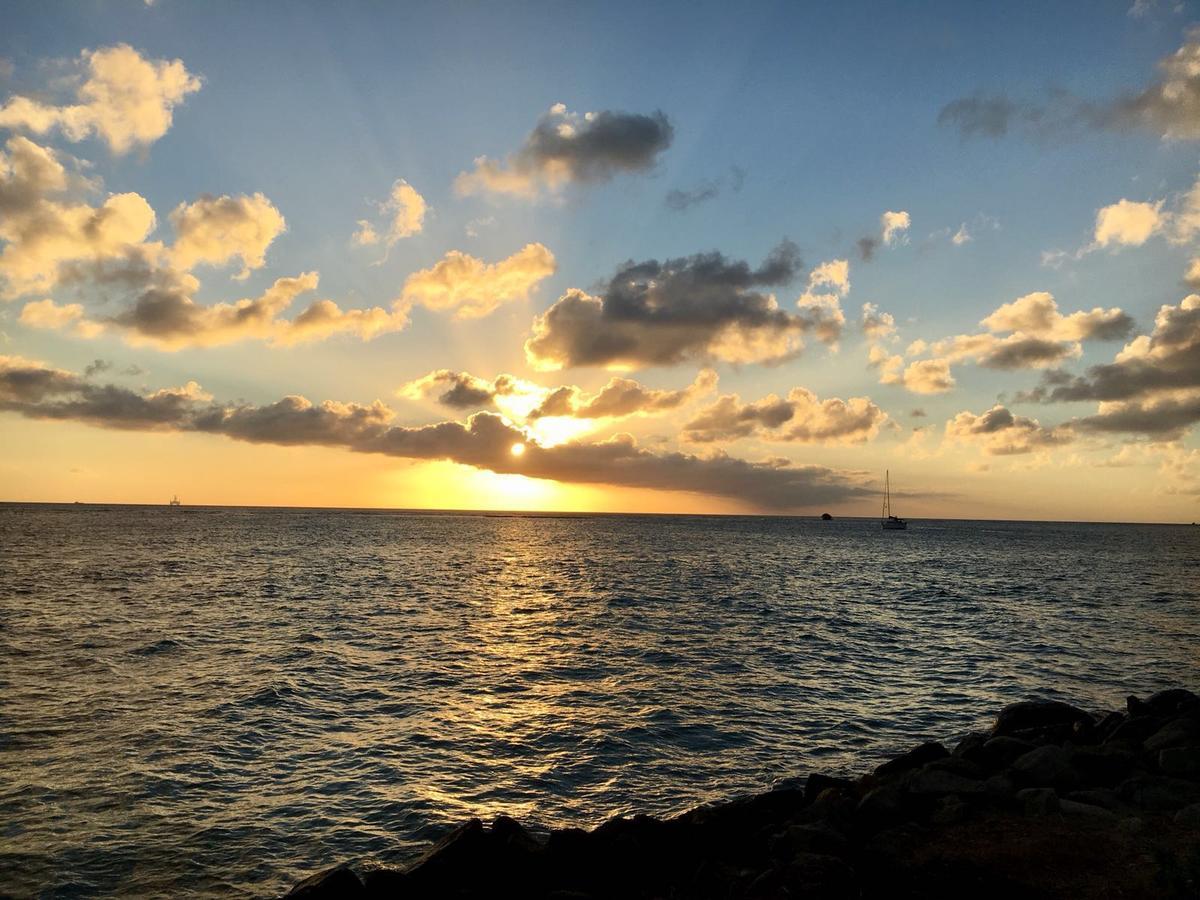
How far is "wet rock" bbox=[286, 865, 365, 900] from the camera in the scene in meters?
12.2

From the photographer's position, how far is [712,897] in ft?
39.9

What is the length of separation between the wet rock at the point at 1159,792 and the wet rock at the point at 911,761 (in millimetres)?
4188

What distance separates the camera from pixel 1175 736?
18375mm

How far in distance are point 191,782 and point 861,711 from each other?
23.0m

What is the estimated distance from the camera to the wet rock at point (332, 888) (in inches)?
479

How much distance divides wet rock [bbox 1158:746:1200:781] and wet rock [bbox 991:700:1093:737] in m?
5.34

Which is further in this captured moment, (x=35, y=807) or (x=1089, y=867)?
(x=35, y=807)

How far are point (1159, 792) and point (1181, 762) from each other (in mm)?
2230

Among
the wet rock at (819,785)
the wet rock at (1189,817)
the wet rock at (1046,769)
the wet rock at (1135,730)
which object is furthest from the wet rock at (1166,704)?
the wet rock at (819,785)

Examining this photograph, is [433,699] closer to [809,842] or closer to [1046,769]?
[809,842]

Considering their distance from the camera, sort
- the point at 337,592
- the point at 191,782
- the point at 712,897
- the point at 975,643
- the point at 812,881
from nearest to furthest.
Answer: the point at 812,881, the point at 712,897, the point at 191,782, the point at 975,643, the point at 337,592

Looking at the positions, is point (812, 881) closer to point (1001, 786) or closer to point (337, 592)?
point (1001, 786)

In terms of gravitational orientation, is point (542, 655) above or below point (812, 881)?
below

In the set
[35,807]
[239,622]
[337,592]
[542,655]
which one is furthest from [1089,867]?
[337,592]
